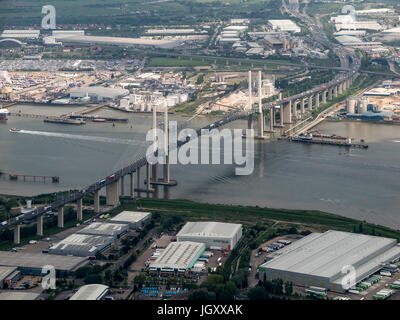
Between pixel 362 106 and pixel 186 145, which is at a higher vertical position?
pixel 362 106

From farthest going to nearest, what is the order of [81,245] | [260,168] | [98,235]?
[260,168]
[98,235]
[81,245]

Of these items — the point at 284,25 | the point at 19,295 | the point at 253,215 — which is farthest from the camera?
the point at 284,25

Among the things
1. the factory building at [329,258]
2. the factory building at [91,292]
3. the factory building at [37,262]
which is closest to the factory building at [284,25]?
the factory building at [329,258]

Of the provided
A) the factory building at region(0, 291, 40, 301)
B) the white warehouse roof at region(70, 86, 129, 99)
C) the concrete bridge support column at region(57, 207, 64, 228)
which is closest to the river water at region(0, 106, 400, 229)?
the concrete bridge support column at region(57, 207, 64, 228)

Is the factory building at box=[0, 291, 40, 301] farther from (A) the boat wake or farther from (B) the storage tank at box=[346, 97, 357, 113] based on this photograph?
(B) the storage tank at box=[346, 97, 357, 113]

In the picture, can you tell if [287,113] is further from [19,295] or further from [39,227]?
[19,295]

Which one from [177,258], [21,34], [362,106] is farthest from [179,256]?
[21,34]

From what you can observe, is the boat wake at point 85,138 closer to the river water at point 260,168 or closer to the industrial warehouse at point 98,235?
the river water at point 260,168
